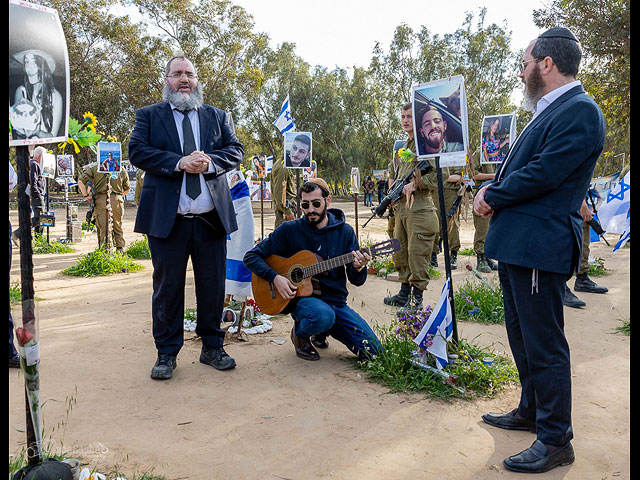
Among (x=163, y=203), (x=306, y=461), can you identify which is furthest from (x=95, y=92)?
(x=306, y=461)

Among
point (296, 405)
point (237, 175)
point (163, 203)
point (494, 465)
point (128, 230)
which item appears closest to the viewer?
point (494, 465)

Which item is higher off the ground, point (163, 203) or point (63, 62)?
point (63, 62)

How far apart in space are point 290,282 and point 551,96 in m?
2.26

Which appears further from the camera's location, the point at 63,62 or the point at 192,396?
the point at 192,396

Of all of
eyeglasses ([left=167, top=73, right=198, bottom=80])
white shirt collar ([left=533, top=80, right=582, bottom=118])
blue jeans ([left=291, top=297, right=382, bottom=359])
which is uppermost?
eyeglasses ([left=167, top=73, right=198, bottom=80])

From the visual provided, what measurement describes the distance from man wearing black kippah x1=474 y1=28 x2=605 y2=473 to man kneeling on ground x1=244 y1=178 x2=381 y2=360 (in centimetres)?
147

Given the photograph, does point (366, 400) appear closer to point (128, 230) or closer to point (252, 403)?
point (252, 403)

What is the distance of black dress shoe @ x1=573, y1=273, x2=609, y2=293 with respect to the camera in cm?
655

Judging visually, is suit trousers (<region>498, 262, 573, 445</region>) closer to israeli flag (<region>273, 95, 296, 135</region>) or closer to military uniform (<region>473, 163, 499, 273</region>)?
military uniform (<region>473, 163, 499, 273</region>)

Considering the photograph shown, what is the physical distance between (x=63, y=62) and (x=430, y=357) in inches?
109

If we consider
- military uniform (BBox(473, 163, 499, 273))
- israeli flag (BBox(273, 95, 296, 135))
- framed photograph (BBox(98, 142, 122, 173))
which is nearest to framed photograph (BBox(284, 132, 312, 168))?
israeli flag (BBox(273, 95, 296, 135))

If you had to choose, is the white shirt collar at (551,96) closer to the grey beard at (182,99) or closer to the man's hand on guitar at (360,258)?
the man's hand on guitar at (360,258)

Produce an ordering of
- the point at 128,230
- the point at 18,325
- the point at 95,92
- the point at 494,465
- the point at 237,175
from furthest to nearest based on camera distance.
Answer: the point at 95,92, the point at 128,230, the point at 237,175, the point at 494,465, the point at 18,325

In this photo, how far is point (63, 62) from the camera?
→ 2285mm
